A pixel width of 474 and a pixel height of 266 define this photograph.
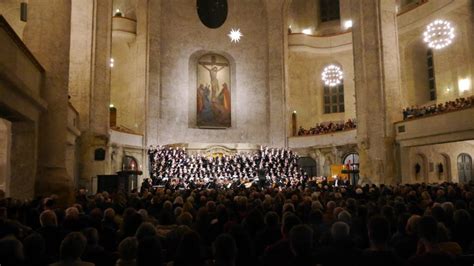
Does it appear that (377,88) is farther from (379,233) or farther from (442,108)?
(379,233)

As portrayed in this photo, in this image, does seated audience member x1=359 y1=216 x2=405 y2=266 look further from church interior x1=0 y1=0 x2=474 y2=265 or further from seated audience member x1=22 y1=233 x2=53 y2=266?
church interior x1=0 y1=0 x2=474 y2=265

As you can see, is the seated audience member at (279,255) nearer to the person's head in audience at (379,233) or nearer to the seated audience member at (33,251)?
the person's head in audience at (379,233)

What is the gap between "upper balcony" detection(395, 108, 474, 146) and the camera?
17469 millimetres

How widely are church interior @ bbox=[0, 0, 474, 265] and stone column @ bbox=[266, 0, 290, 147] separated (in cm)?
11

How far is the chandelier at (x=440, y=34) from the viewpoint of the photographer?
2060 cm

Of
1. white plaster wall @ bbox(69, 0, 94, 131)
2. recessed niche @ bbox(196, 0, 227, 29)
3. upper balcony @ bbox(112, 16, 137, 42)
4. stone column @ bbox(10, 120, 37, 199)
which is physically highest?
recessed niche @ bbox(196, 0, 227, 29)

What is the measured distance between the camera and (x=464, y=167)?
24.3 meters

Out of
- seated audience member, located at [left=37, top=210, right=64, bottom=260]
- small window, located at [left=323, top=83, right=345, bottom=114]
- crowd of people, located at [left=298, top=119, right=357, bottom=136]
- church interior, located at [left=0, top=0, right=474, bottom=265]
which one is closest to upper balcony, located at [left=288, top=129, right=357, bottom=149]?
church interior, located at [left=0, top=0, right=474, bottom=265]

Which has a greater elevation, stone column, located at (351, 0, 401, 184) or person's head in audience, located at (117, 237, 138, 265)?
stone column, located at (351, 0, 401, 184)

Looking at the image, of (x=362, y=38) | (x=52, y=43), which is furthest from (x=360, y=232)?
(x=362, y=38)

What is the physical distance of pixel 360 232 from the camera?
19.7 feet

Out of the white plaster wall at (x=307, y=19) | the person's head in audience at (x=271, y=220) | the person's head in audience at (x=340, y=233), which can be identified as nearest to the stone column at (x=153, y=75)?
the white plaster wall at (x=307, y=19)

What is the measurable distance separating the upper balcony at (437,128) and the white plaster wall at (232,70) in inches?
498

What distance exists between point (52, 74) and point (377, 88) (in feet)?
55.1
